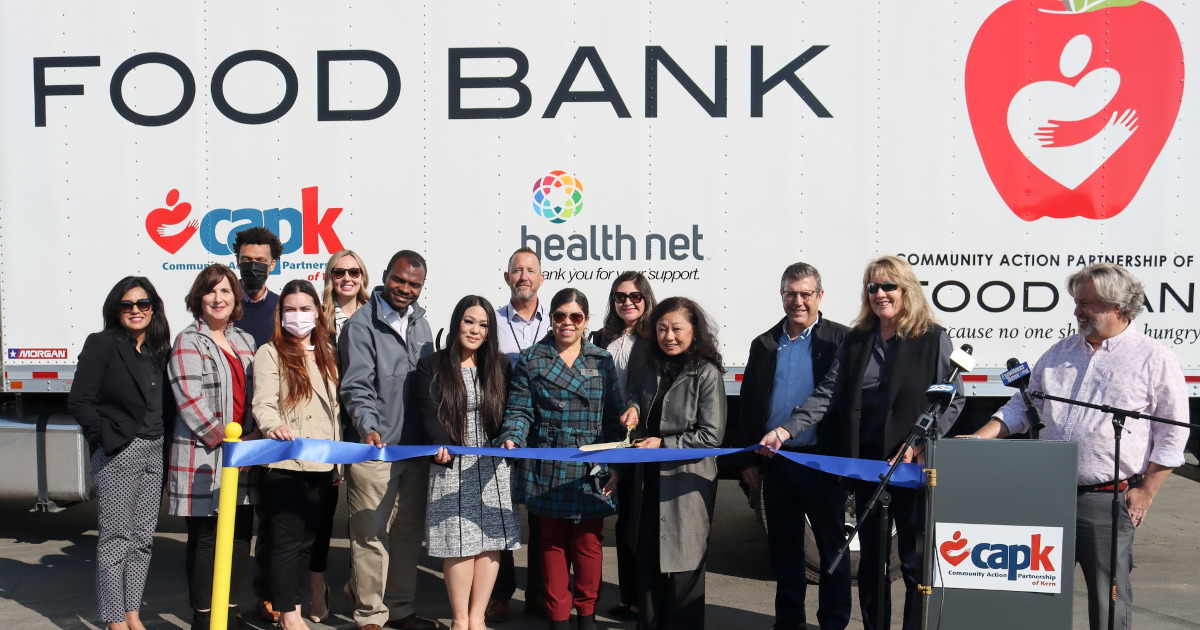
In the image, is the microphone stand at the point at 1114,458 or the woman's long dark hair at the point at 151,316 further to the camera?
the woman's long dark hair at the point at 151,316

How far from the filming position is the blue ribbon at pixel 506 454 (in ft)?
12.3

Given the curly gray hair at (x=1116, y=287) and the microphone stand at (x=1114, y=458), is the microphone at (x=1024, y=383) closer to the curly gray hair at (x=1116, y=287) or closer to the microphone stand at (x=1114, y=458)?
the microphone stand at (x=1114, y=458)

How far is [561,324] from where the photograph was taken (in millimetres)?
4078

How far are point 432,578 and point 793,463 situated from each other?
2.38m

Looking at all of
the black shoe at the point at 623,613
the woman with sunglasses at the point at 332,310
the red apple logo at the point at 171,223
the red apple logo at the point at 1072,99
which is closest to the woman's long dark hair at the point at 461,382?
the woman with sunglasses at the point at 332,310

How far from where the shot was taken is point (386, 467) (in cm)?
423

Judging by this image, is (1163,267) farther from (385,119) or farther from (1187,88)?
(385,119)

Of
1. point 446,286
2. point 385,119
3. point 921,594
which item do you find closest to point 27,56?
point 385,119

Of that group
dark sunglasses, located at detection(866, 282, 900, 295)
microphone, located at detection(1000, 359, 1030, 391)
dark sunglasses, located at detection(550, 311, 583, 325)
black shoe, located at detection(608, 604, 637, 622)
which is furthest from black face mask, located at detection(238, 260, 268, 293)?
microphone, located at detection(1000, 359, 1030, 391)

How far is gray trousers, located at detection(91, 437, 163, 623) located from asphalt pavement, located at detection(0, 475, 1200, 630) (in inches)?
14.3

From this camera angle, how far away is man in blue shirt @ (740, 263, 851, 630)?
4031 millimetres

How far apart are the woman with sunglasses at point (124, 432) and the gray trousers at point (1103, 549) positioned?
3.91m

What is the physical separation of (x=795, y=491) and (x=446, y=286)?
7.36 feet

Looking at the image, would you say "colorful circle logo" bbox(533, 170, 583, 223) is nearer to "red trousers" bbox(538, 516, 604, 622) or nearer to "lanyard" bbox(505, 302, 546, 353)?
"lanyard" bbox(505, 302, 546, 353)
